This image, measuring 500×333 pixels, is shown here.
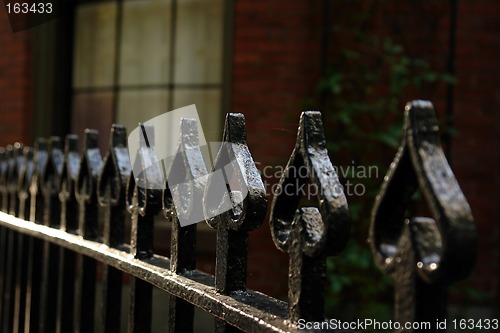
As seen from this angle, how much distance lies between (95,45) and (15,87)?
0.63 meters

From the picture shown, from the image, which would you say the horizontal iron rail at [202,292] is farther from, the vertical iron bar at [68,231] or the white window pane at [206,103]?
the white window pane at [206,103]

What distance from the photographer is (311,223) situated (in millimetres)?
857

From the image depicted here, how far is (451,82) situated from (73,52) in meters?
2.61

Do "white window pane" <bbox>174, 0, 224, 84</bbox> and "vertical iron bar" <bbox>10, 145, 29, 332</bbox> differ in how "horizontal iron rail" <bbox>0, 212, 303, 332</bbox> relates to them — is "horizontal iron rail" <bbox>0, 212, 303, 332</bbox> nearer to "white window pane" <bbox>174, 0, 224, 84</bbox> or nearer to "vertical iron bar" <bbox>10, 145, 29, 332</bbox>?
"vertical iron bar" <bbox>10, 145, 29, 332</bbox>

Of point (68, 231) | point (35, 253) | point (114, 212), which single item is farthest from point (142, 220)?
point (35, 253)

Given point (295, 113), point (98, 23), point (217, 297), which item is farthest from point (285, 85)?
point (217, 297)

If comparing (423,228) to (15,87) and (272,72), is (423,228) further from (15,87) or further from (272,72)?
(15,87)

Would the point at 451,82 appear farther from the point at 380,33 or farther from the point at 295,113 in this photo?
the point at 295,113

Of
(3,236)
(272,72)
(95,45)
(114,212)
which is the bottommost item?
(3,236)

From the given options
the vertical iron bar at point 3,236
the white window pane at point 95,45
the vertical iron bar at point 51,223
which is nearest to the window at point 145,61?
the white window pane at point 95,45

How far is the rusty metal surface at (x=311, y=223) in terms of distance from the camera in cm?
81

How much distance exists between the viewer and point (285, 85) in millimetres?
4043

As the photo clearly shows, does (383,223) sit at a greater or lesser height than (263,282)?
greater

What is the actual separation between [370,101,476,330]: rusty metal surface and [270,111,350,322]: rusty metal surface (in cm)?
7
